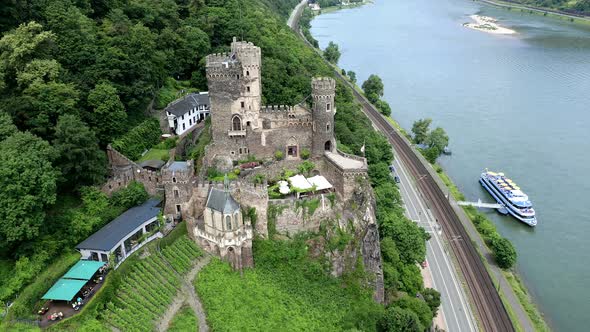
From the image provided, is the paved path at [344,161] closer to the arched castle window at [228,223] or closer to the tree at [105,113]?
the arched castle window at [228,223]

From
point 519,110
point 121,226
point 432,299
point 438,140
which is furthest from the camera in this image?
point 519,110

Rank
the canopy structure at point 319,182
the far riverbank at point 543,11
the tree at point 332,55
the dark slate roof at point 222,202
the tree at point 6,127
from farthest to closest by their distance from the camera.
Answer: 1. the far riverbank at point 543,11
2. the tree at point 332,55
3. the canopy structure at point 319,182
4. the dark slate roof at point 222,202
5. the tree at point 6,127

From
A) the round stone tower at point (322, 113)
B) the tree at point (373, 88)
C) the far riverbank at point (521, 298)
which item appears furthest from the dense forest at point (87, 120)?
the tree at point (373, 88)

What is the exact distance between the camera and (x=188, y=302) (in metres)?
29.8

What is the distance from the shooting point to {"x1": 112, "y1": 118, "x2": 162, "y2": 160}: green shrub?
3941 cm

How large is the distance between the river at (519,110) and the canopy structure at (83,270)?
3519 cm

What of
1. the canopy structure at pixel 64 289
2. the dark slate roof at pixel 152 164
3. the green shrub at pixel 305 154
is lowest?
the canopy structure at pixel 64 289

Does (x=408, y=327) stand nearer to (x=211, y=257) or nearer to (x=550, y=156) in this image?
(x=211, y=257)

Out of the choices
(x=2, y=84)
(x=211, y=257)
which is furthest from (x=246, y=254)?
(x=2, y=84)

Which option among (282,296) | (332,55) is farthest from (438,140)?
(332,55)

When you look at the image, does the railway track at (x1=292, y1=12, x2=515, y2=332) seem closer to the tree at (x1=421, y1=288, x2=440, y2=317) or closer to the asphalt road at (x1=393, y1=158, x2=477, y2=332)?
the asphalt road at (x1=393, y1=158, x2=477, y2=332)

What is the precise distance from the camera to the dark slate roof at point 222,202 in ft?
103

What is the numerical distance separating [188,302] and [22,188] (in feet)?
37.7

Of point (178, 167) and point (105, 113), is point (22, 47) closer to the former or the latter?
point (105, 113)
